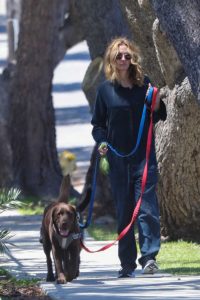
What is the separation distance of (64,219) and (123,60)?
1.37 m

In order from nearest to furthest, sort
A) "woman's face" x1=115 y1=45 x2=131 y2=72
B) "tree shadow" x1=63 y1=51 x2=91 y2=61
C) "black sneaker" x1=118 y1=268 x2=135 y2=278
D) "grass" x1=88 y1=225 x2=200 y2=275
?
"woman's face" x1=115 y1=45 x2=131 y2=72, "black sneaker" x1=118 y1=268 x2=135 y2=278, "grass" x1=88 y1=225 x2=200 y2=275, "tree shadow" x1=63 y1=51 x2=91 y2=61

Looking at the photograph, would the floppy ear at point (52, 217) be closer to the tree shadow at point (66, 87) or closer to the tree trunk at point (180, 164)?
the tree trunk at point (180, 164)

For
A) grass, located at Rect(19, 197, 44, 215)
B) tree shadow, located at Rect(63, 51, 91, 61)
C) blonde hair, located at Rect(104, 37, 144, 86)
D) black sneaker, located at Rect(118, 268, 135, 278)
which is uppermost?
blonde hair, located at Rect(104, 37, 144, 86)

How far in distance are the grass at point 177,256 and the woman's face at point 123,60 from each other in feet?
5.85

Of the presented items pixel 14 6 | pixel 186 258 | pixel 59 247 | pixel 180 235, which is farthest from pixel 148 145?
pixel 14 6

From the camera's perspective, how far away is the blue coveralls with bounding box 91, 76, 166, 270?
10.1m

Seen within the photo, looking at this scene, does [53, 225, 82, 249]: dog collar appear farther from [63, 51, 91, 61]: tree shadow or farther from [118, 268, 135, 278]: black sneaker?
[63, 51, 91, 61]: tree shadow

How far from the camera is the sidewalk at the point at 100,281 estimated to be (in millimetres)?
9023

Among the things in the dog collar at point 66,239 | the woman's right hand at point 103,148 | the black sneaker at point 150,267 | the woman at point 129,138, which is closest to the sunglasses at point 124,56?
the woman at point 129,138

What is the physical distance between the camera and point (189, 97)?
12008mm

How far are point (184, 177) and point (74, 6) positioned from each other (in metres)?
4.19

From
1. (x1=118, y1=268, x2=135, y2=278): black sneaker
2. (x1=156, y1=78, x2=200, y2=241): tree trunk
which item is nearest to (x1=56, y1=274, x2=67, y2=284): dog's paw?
(x1=118, y1=268, x2=135, y2=278): black sneaker

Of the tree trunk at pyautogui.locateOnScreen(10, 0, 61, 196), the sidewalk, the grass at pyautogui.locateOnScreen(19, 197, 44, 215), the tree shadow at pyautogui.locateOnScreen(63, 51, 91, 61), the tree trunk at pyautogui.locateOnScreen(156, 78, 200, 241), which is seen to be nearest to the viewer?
the sidewalk

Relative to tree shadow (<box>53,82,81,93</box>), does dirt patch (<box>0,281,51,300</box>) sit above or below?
above
